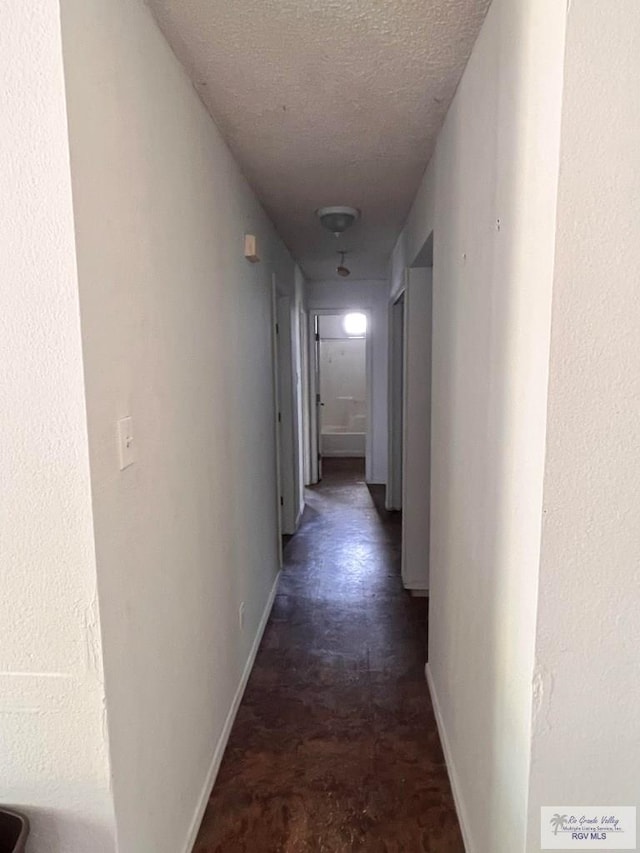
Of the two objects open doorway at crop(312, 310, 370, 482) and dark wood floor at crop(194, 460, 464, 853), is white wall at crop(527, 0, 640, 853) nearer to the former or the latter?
dark wood floor at crop(194, 460, 464, 853)

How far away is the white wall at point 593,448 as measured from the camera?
85 centimetres

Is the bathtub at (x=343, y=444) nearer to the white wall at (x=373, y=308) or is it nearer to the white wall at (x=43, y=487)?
the white wall at (x=373, y=308)

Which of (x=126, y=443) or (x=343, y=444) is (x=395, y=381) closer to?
(x=126, y=443)

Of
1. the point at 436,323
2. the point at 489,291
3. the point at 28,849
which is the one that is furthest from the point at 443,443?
the point at 28,849

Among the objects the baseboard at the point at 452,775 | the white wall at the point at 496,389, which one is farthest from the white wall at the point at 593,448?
the baseboard at the point at 452,775

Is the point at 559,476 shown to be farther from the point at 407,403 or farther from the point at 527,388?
the point at 407,403

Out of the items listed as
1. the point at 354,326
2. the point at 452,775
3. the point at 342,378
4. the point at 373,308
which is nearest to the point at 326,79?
the point at 452,775

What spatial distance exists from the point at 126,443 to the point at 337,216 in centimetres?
222

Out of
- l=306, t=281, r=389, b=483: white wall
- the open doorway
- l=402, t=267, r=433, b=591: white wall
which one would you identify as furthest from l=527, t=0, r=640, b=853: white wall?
the open doorway

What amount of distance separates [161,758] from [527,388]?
4.12ft

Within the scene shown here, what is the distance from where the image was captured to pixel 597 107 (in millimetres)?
844

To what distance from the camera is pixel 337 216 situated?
115 inches

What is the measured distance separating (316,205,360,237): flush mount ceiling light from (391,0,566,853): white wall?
1002 mm

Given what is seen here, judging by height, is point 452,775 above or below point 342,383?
below
